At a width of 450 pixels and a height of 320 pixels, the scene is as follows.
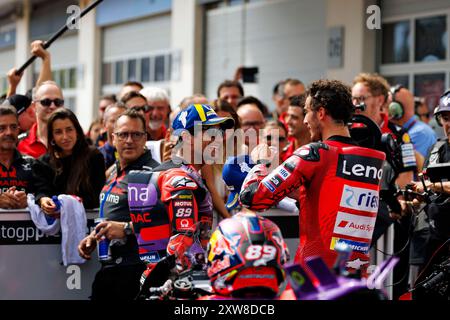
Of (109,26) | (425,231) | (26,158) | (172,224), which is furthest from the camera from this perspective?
(109,26)

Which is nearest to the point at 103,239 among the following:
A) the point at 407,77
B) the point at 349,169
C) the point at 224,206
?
the point at 224,206

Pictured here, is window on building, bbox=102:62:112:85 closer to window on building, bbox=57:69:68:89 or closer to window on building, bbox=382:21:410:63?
window on building, bbox=57:69:68:89

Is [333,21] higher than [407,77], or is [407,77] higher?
[333,21]

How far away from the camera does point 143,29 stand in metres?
19.3

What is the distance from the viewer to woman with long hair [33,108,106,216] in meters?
5.63

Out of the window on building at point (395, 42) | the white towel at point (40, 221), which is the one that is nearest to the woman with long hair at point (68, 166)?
the white towel at point (40, 221)

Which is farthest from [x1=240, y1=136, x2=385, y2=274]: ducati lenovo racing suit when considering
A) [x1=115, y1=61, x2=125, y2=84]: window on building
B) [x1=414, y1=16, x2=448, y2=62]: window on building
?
[x1=115, y1=61, x2=125, y2=84]: window on building

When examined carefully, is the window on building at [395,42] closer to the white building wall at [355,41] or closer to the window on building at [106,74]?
the white building wall at [355,41]

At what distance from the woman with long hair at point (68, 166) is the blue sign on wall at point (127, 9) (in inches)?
486

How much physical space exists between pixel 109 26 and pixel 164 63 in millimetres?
3000

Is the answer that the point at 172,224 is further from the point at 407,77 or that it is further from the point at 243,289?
the point at 407,77

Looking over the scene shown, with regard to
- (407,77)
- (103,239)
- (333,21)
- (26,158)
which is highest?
(333,21)

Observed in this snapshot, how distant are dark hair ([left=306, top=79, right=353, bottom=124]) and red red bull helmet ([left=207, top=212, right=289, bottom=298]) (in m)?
1.26
